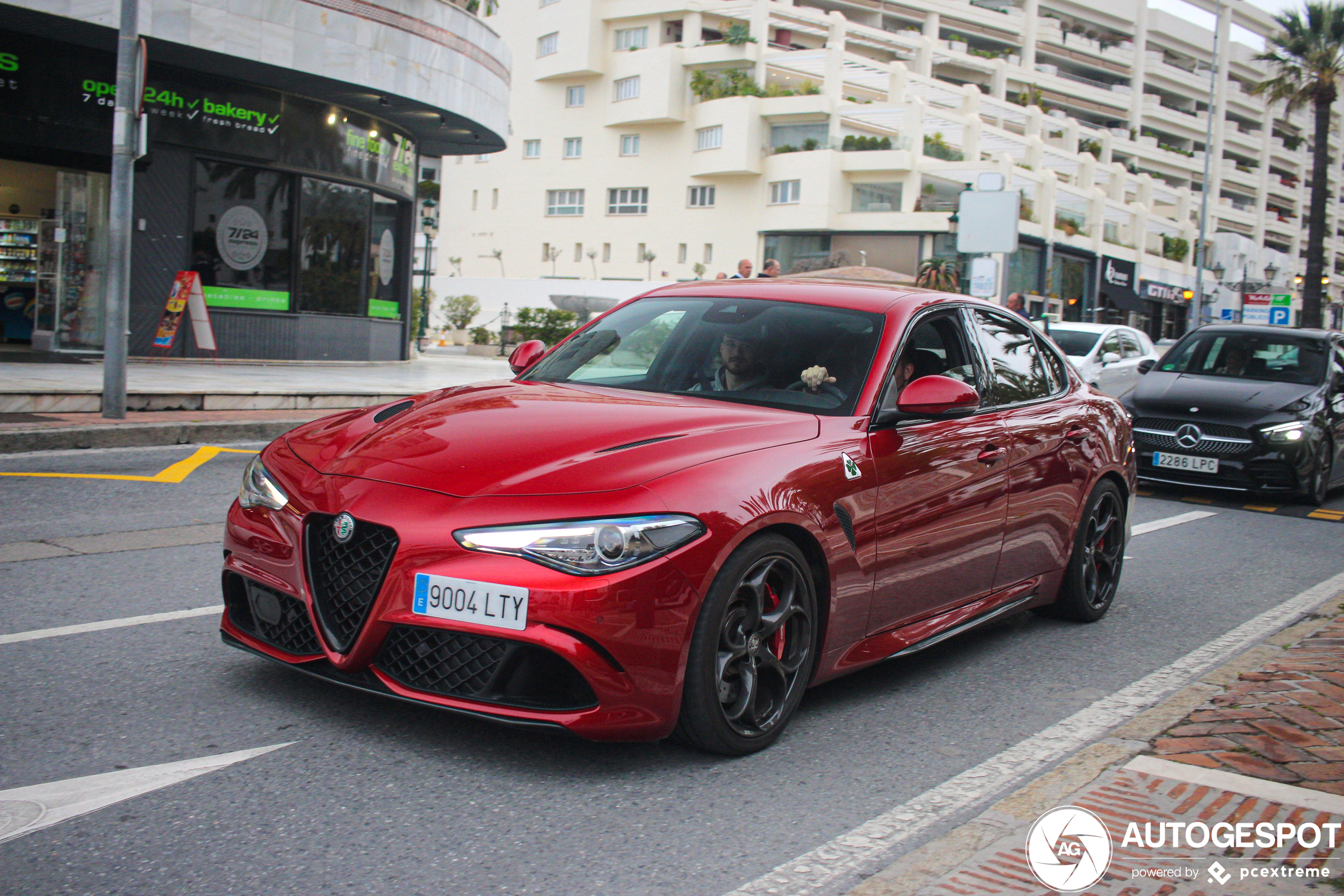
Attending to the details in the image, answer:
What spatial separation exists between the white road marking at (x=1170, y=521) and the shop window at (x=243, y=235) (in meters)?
14.0

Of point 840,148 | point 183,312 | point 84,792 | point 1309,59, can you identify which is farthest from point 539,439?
point 840,148

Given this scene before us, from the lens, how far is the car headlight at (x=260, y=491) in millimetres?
3764

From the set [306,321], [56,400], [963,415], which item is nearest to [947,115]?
[306,321]

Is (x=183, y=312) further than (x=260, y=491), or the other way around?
(x=183, y=312)

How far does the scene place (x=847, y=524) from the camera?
158 inches

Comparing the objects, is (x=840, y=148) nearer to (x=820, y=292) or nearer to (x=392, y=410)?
(x=820, y=292)

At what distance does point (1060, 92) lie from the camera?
261 ft

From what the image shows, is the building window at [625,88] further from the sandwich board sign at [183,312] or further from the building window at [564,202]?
the sandwich board sign at [183,312]

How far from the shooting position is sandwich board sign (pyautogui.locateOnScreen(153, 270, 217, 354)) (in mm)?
17391

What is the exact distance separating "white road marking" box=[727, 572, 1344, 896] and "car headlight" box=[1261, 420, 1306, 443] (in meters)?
5.57

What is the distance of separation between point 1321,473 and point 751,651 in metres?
9.31

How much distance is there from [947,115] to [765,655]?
58.0 meters

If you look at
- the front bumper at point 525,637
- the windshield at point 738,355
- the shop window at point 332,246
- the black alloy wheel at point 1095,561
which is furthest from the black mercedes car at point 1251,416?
the shop window at point 332,246

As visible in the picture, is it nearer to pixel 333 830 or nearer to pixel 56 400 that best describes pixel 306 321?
pixel 56 400
